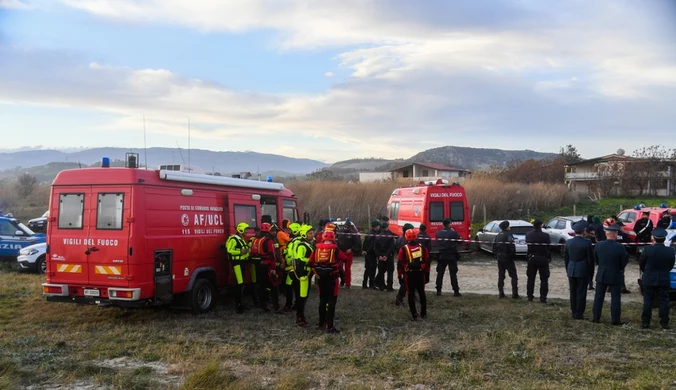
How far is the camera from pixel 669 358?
6.82 metres

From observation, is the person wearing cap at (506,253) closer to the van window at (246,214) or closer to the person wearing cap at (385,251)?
the person wearing cap at (385,251)

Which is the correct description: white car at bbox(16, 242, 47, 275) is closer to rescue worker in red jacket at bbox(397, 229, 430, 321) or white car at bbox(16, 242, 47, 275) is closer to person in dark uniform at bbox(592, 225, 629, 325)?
rescue worker in red jacket at bbox(397, 229, 430, 321)

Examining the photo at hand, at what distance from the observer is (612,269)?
349 inches

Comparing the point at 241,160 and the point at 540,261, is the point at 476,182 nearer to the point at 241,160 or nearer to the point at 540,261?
the point at 540,261

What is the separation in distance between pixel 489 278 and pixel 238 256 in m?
8.25

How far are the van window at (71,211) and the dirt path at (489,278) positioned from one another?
7342mm

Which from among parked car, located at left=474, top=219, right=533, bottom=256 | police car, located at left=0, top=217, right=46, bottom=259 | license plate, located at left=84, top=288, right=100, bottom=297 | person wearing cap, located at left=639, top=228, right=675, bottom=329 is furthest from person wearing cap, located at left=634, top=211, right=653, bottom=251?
police car, located at left=0, top=217, right=46, bottom=259

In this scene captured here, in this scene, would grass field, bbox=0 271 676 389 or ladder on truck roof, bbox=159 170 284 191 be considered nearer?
grass field, bbox=0 271 676 389

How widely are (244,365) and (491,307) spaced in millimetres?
5661

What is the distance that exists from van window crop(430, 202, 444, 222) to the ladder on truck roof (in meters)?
7.11

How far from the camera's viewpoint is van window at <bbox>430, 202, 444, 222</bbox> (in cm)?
1802

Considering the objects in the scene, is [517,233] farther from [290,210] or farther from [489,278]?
[290,210]

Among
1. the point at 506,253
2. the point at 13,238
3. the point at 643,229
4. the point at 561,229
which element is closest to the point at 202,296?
the point at 506,253

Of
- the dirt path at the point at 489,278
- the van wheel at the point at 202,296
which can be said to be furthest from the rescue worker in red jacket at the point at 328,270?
the dirt path at the point at 489,278
